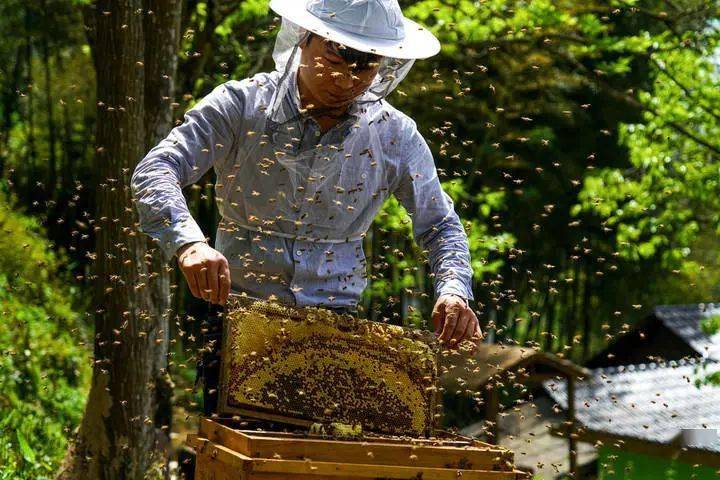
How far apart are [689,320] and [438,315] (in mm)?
11589

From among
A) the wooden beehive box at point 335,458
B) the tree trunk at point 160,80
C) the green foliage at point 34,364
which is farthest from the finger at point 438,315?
the tree trunk at point 160,80

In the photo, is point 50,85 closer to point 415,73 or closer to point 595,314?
point 415,73

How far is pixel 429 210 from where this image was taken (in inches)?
127

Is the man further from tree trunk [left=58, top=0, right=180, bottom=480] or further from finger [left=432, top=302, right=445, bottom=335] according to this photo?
tree trunk [left=58, top=0, right=180, bottom=480]

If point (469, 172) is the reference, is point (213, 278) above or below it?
below

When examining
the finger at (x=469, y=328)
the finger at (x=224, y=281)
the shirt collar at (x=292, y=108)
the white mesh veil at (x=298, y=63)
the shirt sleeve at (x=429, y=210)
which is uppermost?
the white mesh veil at (x=298, y=63)

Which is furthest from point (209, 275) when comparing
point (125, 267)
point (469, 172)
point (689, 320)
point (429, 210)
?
point (689, 320)

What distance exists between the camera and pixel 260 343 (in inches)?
108

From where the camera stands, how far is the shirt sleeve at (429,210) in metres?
3.14

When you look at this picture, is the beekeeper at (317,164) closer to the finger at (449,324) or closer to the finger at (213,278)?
the finger at (449,324)

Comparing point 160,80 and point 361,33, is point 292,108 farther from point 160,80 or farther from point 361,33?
point 160,80

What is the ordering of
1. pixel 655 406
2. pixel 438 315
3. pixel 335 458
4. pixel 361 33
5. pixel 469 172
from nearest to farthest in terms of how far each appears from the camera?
1. pixel 335 458
2. pixel 438 315
3. pixel 361 33
4. pixel 655 406
5. pixel 469 172

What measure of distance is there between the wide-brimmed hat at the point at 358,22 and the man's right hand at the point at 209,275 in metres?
0.82

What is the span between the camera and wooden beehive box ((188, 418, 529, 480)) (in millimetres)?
2355
